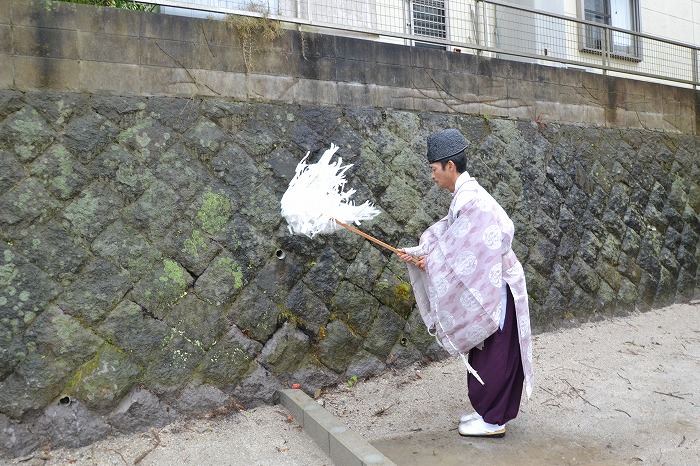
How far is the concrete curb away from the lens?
320 centimetres

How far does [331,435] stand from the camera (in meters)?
3.59

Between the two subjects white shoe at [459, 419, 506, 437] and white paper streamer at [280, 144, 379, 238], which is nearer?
white shoe at [459, 419, 506, 437]

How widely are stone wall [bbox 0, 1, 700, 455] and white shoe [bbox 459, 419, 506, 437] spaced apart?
126cm

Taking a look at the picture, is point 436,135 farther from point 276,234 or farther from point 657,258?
point 657,258

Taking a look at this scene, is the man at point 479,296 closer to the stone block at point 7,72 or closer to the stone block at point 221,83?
the stone block at point 221,83

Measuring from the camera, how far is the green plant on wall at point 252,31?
Answer: 4.86 meters

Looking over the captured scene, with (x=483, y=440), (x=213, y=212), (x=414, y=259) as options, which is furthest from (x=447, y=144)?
(x=483, y=440)

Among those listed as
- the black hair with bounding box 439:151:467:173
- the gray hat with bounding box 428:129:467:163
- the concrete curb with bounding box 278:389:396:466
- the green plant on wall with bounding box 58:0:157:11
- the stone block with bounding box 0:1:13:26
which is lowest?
the concrete curb with bounding box 278:389:396:466

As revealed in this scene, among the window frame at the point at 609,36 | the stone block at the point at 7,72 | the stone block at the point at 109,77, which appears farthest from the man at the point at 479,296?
the window frame at the point at 609,36

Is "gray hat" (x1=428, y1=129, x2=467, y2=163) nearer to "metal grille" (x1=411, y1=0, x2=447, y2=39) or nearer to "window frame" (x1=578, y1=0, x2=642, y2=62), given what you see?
"metal grille" (x1=411, y1=0, x2=447, y2=39)

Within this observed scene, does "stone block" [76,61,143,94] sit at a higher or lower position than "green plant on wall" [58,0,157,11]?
lower

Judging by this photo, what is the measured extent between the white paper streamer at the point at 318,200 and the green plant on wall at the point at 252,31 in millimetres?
938

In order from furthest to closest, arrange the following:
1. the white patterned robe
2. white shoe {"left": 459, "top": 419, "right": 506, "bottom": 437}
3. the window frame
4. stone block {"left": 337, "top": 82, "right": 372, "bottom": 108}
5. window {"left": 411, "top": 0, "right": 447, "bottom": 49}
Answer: the window frame
window {"left": 411, "top": 0, "right": 447, "bottom": 49}
stone block {"left": 337, "top": 82, "right": 372, "bottom": 108}
white shoe {"left": 459, "top": 419, "right": 506, "bottom": 437}
the white patterned robe

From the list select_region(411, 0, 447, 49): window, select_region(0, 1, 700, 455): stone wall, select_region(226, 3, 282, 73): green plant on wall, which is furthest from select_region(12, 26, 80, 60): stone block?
select_region(411, 0, 447, 49): window
